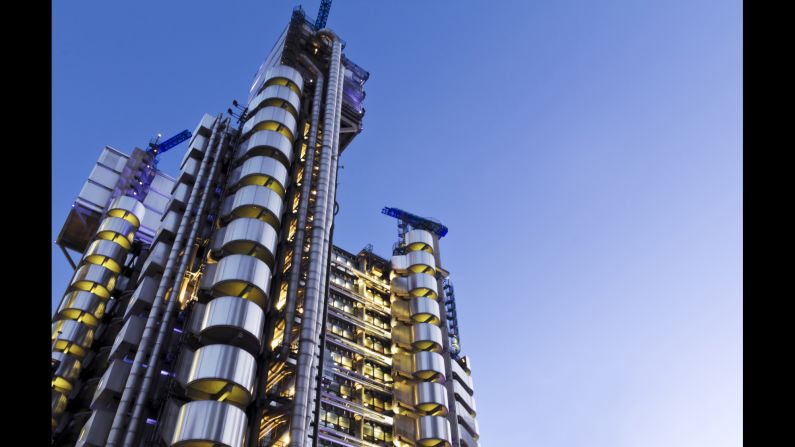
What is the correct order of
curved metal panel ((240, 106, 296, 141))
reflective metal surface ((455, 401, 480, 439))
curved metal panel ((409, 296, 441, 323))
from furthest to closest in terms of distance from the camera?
reflective metal surface ((455, 401, 480, 439)) < curved metal panel ((409, 296, 441, 323)) < curved metal panel ((240, 106, 296, 141))

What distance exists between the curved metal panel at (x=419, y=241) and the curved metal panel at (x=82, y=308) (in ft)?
114

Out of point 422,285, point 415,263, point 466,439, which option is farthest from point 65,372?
point 466,439

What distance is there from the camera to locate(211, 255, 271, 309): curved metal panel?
3966 centimetres

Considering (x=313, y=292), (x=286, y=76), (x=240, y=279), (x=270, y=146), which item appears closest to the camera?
(x=240, y=279)

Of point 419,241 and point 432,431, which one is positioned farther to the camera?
point 419,241

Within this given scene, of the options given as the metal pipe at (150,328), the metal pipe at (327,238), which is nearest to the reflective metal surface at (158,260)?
the metal pipe at (150,328)

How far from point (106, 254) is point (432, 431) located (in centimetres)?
3428

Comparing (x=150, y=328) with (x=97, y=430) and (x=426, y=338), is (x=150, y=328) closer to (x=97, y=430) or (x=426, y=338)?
(x=97, y=430)

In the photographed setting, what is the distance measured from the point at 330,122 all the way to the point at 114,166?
107ft

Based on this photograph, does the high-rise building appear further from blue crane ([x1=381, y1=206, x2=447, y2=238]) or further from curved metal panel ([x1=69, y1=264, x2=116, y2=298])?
blue crane ([x1=381, y1=206, x2=447, y2=238])

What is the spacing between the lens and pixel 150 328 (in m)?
41.4

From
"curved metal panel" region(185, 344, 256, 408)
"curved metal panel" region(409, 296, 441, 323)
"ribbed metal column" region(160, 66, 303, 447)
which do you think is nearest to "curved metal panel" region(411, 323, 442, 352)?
"curved metal panel" region(409, 296, 441, 323)

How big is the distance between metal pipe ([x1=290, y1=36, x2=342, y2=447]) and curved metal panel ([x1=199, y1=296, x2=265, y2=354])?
290 centimetres
